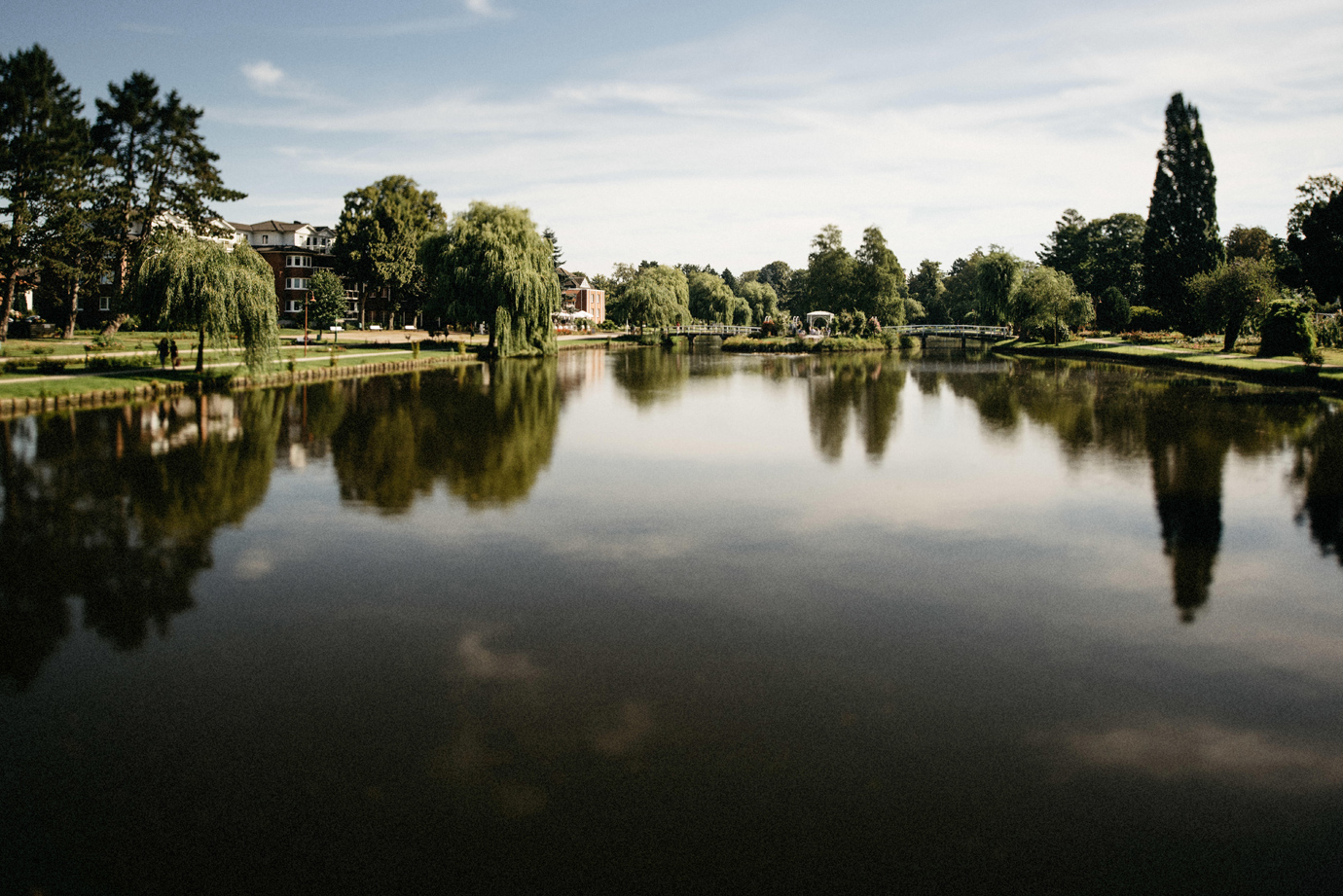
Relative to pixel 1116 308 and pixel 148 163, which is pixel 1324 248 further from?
pixel 148 163

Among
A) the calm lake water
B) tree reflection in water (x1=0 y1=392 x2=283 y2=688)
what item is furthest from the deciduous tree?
the calm lake water

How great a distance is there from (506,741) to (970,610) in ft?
17.5

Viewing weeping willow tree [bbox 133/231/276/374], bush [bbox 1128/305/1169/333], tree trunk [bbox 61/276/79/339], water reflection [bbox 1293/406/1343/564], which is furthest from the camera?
bush [bbox 1128/305/1169/333]

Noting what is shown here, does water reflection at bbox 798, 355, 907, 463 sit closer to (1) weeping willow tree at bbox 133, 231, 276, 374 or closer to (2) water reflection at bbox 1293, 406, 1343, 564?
(2) water reflection at bbox 1293, 406, 1343, 564

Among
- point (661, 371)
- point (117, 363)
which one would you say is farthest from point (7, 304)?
point (661, 371)

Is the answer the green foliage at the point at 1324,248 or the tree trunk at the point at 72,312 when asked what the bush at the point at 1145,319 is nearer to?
the green foliage at the point at 1324,248

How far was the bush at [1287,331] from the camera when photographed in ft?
139

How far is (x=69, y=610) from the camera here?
912 cm

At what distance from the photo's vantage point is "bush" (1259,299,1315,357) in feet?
139

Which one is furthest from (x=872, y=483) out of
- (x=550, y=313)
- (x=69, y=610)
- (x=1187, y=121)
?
(x=1187, y=121)

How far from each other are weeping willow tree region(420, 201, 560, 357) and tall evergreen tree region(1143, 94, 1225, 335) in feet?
165

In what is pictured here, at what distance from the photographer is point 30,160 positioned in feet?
148

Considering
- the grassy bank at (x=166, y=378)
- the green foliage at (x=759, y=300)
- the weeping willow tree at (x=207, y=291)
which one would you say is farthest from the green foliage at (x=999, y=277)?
the weeping willow tree at (x=207, y=291)

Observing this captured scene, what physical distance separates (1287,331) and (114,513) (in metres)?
50.9
